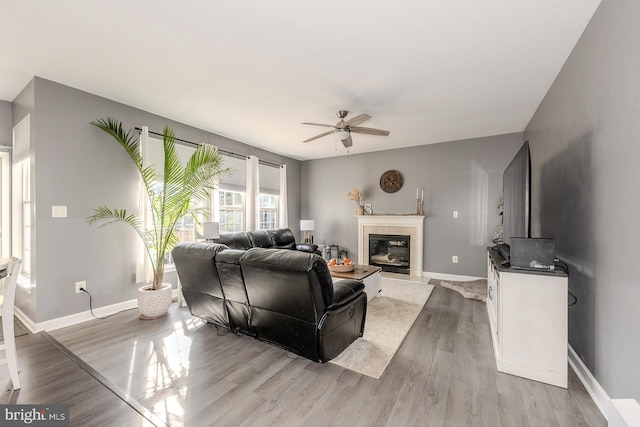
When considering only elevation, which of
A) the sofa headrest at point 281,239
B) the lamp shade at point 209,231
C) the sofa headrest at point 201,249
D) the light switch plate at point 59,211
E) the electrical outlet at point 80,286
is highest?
the light switch plate at point 59,211

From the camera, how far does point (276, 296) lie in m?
2.11

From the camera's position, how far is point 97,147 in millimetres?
3211

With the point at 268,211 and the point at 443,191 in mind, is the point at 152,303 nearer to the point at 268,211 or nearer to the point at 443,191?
the point at 268,211

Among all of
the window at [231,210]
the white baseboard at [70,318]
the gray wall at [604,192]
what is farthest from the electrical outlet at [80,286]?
the gray wall at [604,192]

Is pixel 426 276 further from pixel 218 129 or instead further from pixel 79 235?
pixel 79 235

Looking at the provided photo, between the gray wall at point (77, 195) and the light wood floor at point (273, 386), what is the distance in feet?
1.95

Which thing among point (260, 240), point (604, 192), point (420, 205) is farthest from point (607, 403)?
point (260, 240)

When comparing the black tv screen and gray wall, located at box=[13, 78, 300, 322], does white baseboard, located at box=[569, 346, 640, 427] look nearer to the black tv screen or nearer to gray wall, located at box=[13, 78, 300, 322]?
the black tv screen

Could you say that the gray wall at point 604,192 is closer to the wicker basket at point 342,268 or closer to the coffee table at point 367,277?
the coffee table at point 367,277

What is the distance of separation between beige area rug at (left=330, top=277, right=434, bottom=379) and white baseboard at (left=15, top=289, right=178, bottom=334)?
113 inches

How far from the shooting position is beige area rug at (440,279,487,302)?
150 inches

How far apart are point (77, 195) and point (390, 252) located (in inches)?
203

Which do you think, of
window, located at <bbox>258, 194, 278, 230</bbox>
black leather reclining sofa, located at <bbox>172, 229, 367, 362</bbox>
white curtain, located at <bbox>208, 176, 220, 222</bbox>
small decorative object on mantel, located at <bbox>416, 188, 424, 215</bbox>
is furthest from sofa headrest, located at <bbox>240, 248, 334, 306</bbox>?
small decorative object on mantel, located at <bbox>416, 188, 424, 215</bbox>
